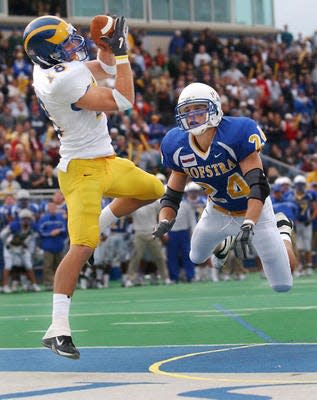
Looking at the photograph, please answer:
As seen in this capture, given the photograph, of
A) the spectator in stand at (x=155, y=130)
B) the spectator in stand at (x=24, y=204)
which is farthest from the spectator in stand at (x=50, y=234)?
the spectator in stand at (x=155, y=130)

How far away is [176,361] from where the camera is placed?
22.2 ft

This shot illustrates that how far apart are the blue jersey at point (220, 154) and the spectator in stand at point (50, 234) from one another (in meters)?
10.2

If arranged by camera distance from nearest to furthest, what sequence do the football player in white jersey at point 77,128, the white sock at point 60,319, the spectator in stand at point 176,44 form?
the white sock at point 60,319
the football player in white jersey at point 77,128
the spectator in stand at point 176,44

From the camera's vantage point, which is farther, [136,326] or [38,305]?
[38,305]

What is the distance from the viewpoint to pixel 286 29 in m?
29.7

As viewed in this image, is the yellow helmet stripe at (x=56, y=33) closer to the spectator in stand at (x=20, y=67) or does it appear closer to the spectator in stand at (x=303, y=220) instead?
the spectator in stand at (x=303, y=220)

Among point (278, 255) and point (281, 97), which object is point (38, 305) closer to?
point (278, 255)

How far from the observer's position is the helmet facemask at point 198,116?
7496 mm

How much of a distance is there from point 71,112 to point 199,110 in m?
0.90

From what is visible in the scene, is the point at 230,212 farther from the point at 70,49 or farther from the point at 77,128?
the point at 70,49

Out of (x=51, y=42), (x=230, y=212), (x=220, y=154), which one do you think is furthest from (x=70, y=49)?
(x=230, y=212)

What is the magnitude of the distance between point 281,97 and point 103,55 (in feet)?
59.6

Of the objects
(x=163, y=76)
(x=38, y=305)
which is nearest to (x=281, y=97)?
(x=163, y=76)

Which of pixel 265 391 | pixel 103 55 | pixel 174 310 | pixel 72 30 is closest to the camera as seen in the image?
pixel 265 391
